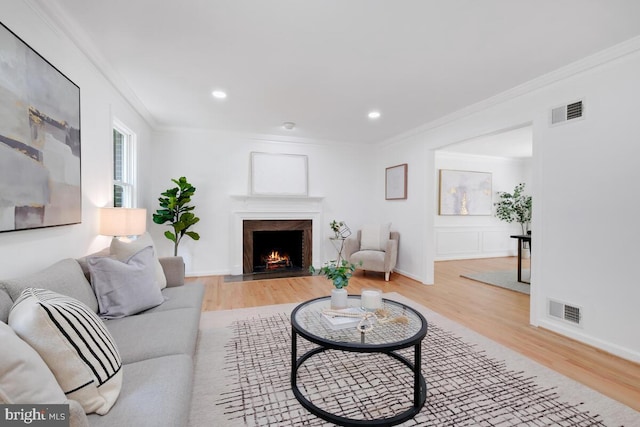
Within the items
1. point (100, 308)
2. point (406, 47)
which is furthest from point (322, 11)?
point (100, 308)

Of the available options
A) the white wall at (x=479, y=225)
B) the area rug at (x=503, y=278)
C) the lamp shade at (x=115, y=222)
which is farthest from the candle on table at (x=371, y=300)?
the white wall at (x=479, y=225)

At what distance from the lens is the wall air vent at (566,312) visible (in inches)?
99.1

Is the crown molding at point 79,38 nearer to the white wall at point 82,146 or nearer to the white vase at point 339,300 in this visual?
the white wall at point 82,146

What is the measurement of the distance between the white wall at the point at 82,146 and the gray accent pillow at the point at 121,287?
0.30m

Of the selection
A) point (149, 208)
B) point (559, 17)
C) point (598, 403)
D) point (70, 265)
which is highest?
point (559, 17)

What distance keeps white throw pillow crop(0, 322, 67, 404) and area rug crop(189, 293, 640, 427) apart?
88 centimetres

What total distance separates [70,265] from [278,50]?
6.83ft

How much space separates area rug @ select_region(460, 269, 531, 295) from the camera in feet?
13.8

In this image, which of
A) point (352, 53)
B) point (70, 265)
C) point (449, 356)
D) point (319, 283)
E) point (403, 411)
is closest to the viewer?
point (403, 411)

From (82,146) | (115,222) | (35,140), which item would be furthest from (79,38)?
(115,222)

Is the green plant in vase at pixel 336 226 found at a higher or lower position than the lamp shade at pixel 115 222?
lower

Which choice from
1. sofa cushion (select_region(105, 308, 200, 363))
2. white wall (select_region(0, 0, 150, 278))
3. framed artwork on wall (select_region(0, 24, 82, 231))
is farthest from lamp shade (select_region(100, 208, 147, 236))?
sofa cushion (select_region(105, 308, 200, 363))

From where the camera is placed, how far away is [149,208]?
4418 mm

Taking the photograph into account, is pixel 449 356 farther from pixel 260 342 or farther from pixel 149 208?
pixel 149 208
